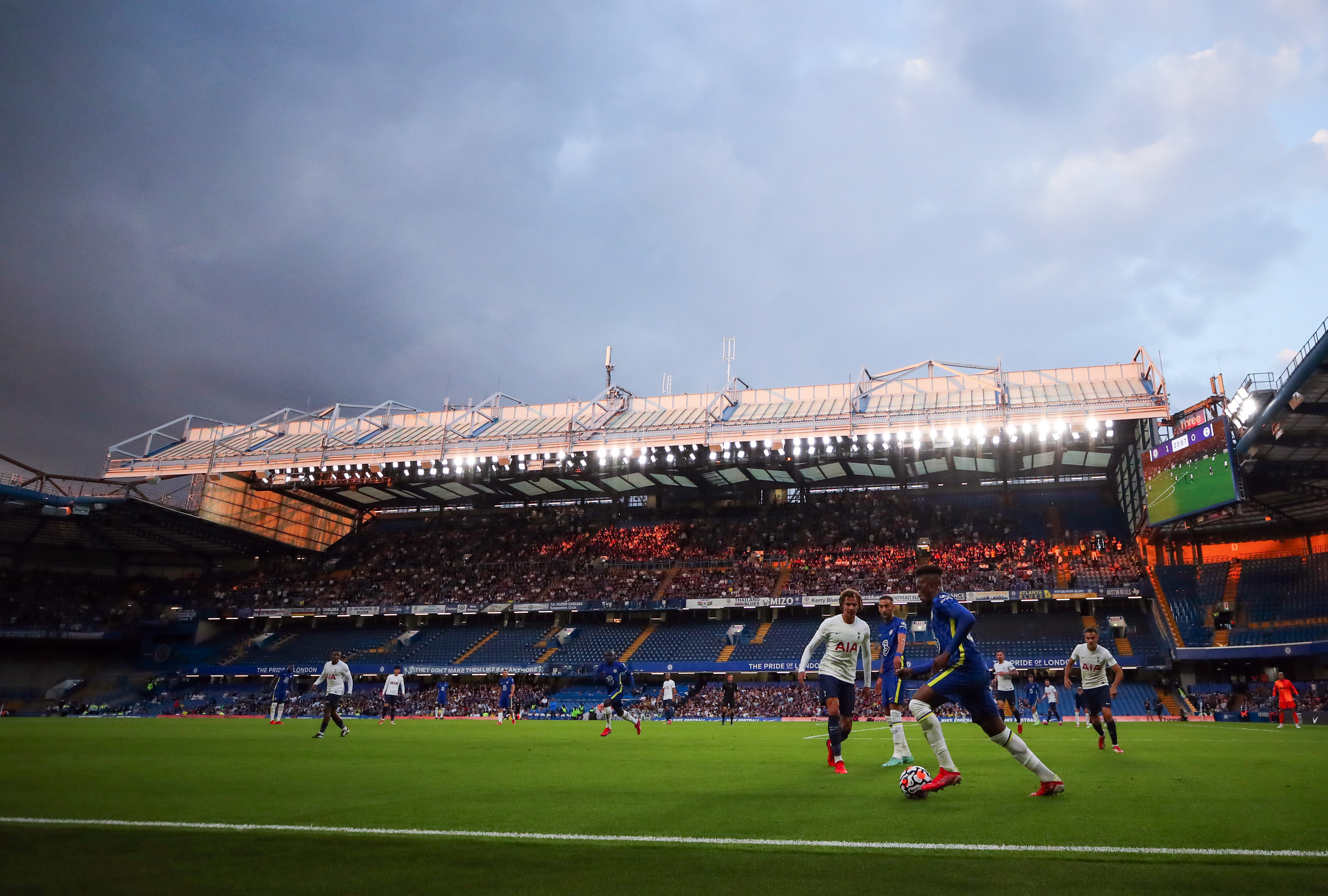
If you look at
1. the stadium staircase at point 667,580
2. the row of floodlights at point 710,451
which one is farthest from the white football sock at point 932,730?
the stadium staircase at point 667,580

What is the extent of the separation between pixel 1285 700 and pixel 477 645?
40.0 m

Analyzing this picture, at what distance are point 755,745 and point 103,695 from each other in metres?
51.8

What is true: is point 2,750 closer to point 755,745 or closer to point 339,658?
point 339,658

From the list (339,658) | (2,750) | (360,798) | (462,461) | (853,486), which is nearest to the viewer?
(360,798)

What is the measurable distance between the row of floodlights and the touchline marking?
3694 centimetres

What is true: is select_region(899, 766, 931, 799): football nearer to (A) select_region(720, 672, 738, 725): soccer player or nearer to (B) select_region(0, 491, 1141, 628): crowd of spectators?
(A) select_region(720, 672, 738, 725): soccer player

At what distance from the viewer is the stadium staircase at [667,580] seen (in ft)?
159

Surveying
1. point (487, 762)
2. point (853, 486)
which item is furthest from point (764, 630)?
point (487, 762)

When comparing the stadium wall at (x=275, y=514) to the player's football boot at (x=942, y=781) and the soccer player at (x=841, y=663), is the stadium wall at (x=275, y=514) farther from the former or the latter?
the player's football boot at (x=942, y=781)

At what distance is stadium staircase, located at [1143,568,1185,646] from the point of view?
3653 centimetres

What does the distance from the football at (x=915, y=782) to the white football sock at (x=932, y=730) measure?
35cm

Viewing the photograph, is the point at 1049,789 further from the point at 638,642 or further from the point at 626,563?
the point at 626,563

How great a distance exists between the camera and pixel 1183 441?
31.7 meters

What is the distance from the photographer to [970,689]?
7293 millimetres
